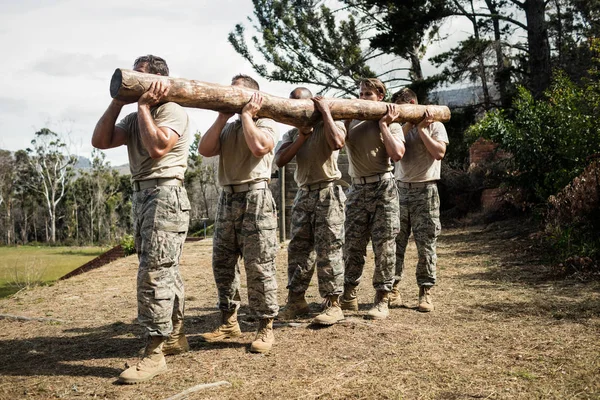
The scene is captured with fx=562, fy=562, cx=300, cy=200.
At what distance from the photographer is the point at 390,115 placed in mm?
5543

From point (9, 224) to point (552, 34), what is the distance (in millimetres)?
51165

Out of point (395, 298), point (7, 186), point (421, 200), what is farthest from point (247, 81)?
point (7, 186)

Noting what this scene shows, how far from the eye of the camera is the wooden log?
393 cm

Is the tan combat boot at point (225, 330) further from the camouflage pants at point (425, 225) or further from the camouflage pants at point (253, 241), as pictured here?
the camouflage pants at point (425, 225)

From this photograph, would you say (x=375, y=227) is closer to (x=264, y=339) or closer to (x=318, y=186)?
(x=318, y=186)

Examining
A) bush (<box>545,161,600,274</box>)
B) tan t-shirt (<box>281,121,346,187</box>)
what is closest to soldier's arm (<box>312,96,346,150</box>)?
tan t-shirt (<box>281,121,346,187</box>)

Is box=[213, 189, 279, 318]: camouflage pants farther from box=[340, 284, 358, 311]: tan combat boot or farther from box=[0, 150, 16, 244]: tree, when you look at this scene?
box=[0, 150, 16, 244]: tree

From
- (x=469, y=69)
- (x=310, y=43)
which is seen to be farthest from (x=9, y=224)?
(x=469, y=69)

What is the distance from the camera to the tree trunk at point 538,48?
17.1 m

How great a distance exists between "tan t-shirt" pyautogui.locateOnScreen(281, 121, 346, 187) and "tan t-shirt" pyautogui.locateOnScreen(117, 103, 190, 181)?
1454mm

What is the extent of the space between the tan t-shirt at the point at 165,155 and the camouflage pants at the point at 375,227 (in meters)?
2.11

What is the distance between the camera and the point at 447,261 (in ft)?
32.4

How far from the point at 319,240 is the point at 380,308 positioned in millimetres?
959

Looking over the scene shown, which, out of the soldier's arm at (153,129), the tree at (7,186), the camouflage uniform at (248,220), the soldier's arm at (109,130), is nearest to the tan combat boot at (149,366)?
the camouflage uniform at (248,220)
